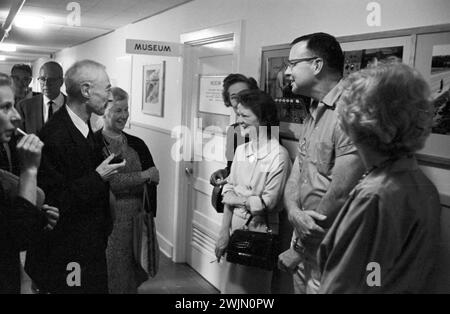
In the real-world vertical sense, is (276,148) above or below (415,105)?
below

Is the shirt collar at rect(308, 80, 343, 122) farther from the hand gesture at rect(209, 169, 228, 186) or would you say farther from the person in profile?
the person in profile

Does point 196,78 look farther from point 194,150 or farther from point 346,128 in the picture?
point 346,128

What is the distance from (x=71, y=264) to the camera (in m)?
1.11

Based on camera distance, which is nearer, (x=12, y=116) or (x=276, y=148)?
(x=12, y=116)

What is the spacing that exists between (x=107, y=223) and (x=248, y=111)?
1.81 feet

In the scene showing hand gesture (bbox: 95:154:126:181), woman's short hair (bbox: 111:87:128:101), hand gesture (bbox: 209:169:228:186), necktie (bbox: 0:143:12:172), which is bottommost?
hand gesture (bbox: 209:169:228:186)

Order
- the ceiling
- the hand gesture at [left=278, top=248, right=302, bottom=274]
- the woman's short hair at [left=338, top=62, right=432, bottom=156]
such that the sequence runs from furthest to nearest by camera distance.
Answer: the hand gesture at [left=278, top=248, right=302, bottom=274]
the ceiling
the woman's short hair at [left=338, top=62, right=432, bottom=156]

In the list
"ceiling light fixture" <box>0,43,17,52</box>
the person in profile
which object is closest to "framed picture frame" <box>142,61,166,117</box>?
the person in profile

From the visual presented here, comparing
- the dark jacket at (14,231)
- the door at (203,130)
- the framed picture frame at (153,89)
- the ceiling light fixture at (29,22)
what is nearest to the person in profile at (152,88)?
the framed picture frame at (153,89)

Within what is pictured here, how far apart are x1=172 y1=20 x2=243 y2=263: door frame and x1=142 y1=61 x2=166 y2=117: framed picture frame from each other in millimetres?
78

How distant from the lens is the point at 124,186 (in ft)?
3.65

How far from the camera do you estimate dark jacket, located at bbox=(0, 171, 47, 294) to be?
3.18ft

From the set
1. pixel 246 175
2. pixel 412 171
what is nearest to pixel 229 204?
pixel 246 175

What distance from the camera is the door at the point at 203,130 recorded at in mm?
1304
